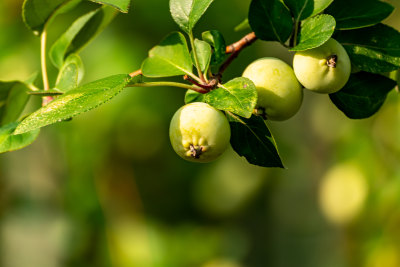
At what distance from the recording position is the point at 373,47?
730 mm

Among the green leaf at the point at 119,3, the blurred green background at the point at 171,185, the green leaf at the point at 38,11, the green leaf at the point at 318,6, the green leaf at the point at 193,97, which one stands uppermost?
the green leaf at the point at 38,11

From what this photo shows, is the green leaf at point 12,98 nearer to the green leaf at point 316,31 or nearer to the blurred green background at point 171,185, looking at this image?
the green leaf at point 316,31

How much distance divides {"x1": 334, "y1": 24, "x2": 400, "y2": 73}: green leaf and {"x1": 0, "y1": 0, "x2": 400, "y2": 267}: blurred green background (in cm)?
159

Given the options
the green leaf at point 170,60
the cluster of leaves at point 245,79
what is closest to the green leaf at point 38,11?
the cluster of leaves at point 245,79

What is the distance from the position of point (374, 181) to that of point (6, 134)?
1.95 meters

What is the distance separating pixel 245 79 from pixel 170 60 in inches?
5.6

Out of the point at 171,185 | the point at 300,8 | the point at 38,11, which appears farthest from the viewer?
the point at 171,185

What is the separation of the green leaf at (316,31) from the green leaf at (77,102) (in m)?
0.22

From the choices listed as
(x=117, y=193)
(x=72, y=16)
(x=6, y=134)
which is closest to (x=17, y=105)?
(x=6, y=134)

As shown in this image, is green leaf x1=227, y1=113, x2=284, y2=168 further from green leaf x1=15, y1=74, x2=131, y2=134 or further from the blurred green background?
the blurred green background

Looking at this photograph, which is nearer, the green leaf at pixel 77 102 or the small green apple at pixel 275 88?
the green leaf at pixel 77 102

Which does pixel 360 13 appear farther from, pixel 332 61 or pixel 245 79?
pixel 245 79

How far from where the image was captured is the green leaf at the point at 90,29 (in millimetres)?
892

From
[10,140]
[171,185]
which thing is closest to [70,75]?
[10,140]
